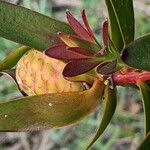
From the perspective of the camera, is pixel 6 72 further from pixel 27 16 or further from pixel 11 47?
pixel 11 47

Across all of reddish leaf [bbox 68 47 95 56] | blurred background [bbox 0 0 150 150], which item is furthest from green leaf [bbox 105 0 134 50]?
blurred background [bbox 0 0 150 150]

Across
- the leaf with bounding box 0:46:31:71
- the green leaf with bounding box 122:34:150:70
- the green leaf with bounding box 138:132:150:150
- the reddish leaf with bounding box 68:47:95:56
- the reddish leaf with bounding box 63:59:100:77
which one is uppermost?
the green leaf with bounding box 122:34:150:70

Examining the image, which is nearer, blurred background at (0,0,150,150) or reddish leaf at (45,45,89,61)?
reddish leaf at (45,45,89,61)

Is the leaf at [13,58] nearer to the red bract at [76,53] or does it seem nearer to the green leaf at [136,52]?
the red bract at [76,53]

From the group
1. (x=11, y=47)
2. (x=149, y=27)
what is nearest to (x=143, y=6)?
(x=149, y=27)

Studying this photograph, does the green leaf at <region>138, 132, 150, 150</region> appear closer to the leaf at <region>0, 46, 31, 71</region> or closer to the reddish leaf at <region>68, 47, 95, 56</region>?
the reddish leaf at <region>68, 47, 95, 56</region>

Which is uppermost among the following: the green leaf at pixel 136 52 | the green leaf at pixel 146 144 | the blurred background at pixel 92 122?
the green leaf at pixel 136 52

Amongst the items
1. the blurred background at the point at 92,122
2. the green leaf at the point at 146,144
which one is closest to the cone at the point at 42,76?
the green leaf at the point at 146,144

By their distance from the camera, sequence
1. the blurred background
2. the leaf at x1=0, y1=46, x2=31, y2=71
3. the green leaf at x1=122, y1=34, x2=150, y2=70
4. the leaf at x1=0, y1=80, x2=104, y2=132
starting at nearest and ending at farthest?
the green leaf at x1=122, y1=34, x2=150, y2=70
the leaf at x1=0, y1=80, x2=104, y2=132
the leaf at x1=0, y1=46, x2=31, y2=71
the blurred background
